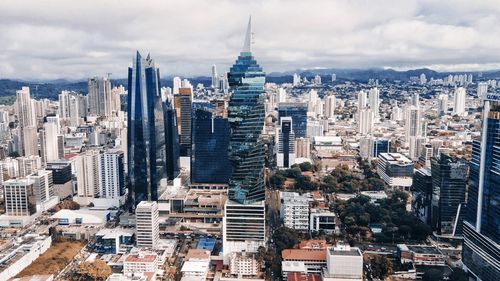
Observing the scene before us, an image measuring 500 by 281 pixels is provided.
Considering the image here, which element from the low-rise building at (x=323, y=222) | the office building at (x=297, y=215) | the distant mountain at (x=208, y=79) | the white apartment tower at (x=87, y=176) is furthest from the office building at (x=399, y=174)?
the distant mountain at (x=208, y=79)

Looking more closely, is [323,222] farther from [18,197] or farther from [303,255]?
[18,197]

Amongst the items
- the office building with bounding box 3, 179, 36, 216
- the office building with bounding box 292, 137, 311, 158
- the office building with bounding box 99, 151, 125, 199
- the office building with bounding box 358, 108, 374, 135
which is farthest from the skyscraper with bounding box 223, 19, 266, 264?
the office building with bounding box 358, 108, 374, 135

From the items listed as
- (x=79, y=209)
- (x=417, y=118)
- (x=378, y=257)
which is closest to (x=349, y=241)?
(x=378, y=257)

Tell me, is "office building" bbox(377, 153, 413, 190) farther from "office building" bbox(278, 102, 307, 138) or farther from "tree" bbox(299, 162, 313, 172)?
"office building" bbox(278, 102, 307, 138)

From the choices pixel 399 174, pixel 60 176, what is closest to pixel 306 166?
pixel 399 174

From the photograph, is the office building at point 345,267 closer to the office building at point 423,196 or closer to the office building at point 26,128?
the office building at point 423,196

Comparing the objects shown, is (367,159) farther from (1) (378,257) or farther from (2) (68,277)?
(2) (68,277)

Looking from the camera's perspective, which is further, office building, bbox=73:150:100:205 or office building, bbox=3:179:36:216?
office building, bbox=73:150:100:205
